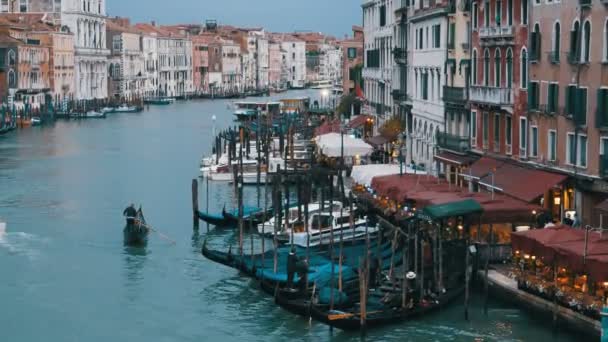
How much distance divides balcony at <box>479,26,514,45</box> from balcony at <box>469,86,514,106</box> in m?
0.62

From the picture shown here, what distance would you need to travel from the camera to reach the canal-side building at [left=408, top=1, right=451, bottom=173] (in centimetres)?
2103

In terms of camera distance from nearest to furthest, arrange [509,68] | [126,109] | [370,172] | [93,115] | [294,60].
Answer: [509,68] → [370,172] → [93,115] → [126,109] → [294,60]

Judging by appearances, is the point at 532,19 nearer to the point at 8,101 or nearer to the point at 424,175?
the point at 424,175

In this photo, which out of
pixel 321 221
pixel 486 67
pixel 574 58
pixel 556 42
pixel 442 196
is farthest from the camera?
pixel 486 67

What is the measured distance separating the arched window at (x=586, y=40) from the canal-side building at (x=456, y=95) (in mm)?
4225

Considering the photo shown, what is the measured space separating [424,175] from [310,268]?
4.59m

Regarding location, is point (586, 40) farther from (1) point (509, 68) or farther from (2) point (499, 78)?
(2) point (499, 78)

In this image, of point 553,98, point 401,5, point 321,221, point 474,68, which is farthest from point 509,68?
point 401,5

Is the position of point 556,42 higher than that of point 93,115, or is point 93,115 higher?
point 556,42

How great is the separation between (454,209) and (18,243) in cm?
686

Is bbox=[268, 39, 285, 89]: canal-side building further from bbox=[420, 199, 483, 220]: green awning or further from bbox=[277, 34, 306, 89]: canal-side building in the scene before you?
bbox=[420, 199, 483, 220]: green awning

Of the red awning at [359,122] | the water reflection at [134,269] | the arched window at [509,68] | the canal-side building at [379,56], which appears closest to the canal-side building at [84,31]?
the red awning at [359,122]

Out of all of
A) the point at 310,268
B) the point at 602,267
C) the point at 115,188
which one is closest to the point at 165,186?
the point at 115,188

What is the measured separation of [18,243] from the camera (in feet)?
61.0
